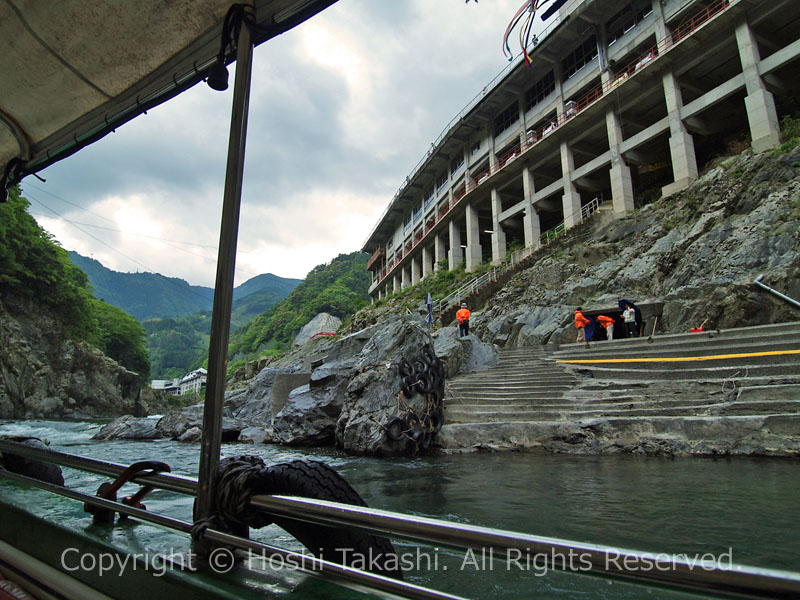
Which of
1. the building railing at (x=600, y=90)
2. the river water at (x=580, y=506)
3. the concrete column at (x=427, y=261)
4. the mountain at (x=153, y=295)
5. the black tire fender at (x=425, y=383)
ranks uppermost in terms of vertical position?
the mountain at (x=153, y=295)

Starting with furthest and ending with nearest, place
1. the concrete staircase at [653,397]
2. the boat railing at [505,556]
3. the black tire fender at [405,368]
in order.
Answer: the black tire fender at [405,368]
the concrete staircase at [653,397]
the boat railing at [505,556]

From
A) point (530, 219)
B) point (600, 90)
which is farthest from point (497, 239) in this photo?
point (600, 90)

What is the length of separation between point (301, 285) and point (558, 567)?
90913 mm

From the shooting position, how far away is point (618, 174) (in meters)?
21.6

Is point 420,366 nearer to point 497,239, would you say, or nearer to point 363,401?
point 363,401

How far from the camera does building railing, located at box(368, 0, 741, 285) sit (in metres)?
19.5

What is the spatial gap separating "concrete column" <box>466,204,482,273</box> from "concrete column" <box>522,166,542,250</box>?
5165 millimetres

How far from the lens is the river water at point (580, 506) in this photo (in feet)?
7.00

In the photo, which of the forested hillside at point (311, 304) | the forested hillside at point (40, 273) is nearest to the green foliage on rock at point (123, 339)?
the forested hillside at point (40, 273)

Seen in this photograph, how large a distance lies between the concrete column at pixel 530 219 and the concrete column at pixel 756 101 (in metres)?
11.0

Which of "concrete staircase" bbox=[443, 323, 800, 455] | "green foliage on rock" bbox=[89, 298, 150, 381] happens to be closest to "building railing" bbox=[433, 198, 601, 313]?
"concrete staircase" bbox=[443, 323, 800, 455]

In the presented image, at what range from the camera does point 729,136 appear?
68.4ft

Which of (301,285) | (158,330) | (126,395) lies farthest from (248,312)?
(126,395)

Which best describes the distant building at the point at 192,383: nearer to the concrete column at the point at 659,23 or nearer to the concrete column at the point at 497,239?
the concrete column at the point at 497,239
